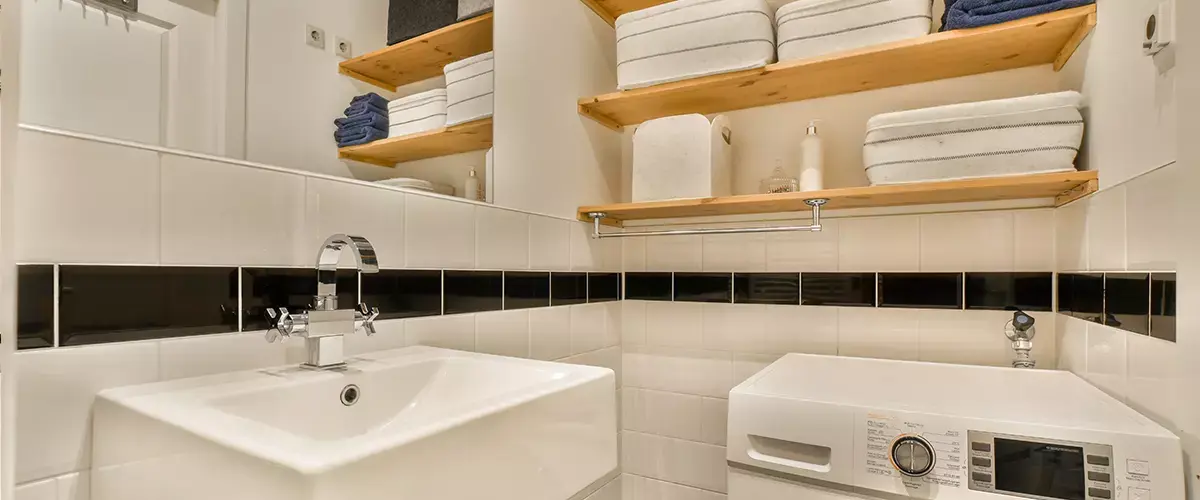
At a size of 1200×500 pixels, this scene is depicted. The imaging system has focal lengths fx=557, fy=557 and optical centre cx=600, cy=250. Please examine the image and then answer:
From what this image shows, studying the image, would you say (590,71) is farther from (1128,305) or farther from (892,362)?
(1128,305)


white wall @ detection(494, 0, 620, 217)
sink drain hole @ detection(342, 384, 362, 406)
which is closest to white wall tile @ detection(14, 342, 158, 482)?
sink drain hole @ detection(342, 384, 362, 406)

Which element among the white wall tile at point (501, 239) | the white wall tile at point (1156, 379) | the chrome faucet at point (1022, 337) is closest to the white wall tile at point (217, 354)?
the white wall tile at point (501, 239)

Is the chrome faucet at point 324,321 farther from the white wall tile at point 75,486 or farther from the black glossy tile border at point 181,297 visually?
the white wall tile at point 75,486

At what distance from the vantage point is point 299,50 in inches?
41.5

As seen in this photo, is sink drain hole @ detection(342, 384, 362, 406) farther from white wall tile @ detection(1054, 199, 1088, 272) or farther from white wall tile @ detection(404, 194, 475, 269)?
white wall tile @ detection(1054, 199, 1088, 272)

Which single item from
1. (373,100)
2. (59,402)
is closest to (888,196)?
(373,100)

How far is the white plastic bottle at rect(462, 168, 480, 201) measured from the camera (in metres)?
1.35

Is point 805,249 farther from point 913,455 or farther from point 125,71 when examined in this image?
point 125,71

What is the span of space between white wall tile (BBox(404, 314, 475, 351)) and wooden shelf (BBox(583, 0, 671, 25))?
1.13 metres

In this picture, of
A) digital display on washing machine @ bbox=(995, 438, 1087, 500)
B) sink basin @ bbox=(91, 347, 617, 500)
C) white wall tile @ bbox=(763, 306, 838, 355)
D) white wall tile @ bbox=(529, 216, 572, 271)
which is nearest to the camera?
sink basin @ bbox=(91, 347, 617, 500)

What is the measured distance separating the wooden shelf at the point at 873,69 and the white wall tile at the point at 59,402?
1324mm

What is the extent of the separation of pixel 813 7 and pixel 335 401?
140 centimetres

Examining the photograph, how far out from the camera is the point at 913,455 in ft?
3.14

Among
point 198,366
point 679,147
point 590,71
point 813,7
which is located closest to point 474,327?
point 198,366
